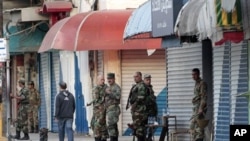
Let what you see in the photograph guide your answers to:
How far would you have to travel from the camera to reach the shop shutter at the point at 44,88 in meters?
33.7

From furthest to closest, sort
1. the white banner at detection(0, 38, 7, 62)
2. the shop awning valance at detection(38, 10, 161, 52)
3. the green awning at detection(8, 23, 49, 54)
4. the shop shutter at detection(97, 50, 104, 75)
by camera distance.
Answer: the green awning at detection(8, 23, 49, 54) → the shop shutter at detection(97, 50, 104, 75) → the shop awning valance at detection(38, 10, 161, 52) → the white banner at detection(0, 38, 7, 62)

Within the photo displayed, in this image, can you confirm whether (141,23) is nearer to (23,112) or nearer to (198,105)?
(198,105)

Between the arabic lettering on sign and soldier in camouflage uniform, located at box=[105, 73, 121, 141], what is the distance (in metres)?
2.68

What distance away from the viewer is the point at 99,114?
22078mm

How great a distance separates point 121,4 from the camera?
2647 cm

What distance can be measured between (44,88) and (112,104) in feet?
42.4

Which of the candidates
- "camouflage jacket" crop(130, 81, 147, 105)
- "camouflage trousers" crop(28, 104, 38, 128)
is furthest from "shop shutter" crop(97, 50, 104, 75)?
"camouflage jacket" crop(130, 81, 147, 105)

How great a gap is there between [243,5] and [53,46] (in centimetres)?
1170

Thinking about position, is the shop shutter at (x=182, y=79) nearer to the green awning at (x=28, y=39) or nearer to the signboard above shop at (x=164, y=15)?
the signboard above shop at (x=164, y=15)

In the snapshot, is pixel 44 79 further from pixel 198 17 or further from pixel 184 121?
pixel 198 17

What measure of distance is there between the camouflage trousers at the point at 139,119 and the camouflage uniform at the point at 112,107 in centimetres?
45

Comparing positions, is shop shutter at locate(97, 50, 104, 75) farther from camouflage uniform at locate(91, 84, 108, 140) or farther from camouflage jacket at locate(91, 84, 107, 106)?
camouflage jacket at locate(91, 84, 107, 106)

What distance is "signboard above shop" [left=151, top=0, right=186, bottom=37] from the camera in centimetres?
1803

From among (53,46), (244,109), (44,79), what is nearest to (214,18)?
(244,109)
